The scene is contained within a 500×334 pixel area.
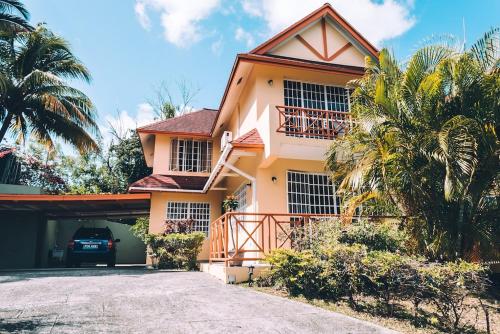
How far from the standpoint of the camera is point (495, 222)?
7465mm

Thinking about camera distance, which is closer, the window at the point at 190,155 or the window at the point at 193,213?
the window at the point at 193,213

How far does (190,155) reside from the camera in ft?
58.8

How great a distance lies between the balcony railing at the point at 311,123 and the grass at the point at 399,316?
5430mm

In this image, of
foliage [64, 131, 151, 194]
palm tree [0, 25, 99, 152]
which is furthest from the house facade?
foliage [64, 131, 151, 194]

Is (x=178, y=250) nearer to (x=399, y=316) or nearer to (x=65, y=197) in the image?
(x=65, y=197)

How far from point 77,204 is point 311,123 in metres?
11.3

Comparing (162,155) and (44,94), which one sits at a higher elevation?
(44,94)

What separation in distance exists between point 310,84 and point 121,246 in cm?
1714

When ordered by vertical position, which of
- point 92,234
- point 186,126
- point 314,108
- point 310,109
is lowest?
point 92,234

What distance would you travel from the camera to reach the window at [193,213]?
16.1 meters

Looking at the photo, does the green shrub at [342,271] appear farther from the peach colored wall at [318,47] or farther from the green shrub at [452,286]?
the peach colored wall at [318,47]

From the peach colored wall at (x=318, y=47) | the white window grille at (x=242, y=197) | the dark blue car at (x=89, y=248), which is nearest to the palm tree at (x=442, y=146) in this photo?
the white window grille at (x=242, y=197)

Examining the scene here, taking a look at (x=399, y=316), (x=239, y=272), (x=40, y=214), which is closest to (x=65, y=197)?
(x=40, y=214)

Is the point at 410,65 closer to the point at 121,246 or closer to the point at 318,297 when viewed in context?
the point at 318,297
